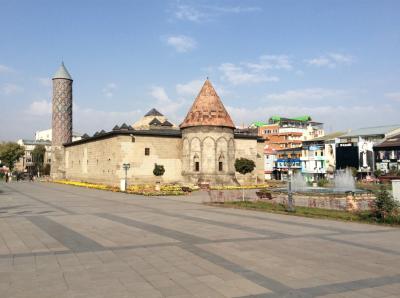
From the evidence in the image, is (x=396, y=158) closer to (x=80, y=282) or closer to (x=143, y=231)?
(x=143, y=231)

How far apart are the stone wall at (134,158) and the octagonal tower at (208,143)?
138cm

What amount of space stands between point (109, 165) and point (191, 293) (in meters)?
37.6

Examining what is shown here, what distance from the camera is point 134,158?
40.6m

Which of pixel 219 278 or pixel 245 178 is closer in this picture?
pixel 219 278

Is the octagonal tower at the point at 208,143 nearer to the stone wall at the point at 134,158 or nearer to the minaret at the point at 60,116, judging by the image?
the stone wall at the point at 134,158

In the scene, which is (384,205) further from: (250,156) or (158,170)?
(250,156)

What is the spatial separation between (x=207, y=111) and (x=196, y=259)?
113ft

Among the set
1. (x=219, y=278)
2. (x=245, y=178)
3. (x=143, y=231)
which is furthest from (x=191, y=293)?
(x=245, y=178)

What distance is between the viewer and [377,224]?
14008 mm

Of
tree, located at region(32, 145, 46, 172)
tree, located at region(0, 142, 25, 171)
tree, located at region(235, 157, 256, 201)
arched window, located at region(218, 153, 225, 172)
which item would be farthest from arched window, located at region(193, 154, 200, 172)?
tree, located at region(32, 145, 46, 172)

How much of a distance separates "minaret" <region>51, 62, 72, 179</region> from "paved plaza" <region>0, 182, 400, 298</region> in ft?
167

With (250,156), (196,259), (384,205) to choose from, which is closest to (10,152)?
(250,156)

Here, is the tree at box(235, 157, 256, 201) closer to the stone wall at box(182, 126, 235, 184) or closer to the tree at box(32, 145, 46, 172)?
Result: the stone wall at box(182, 126, 235, 184)

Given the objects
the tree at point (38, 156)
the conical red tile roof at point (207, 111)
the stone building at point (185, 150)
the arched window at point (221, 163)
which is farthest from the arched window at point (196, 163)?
the tree at point (38, 156)
